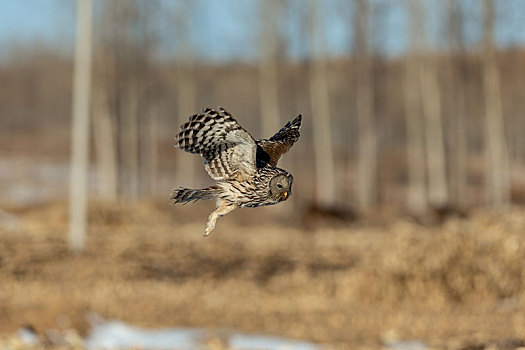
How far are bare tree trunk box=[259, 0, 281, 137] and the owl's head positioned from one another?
121 ft

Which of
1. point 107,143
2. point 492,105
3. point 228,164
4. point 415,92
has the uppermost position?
point 415,92

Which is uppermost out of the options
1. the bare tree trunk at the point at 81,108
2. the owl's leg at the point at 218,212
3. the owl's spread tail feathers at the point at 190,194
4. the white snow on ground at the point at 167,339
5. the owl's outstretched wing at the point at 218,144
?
the bare tree trunk at the point at 81,108

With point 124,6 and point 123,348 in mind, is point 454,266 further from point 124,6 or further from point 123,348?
point 124,6

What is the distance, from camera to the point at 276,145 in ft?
11.5

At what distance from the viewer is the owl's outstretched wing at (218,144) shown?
123 inches

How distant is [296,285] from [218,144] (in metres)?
14.6

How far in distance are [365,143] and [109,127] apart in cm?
1319

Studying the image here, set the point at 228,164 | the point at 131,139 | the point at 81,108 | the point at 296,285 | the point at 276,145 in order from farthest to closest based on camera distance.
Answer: the point at 131,139 → the point at 81,108 → the point at 296,285 → the point at 276,145 → the point at 228,164

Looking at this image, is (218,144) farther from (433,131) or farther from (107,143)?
(433,131)

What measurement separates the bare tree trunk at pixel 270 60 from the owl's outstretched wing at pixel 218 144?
36.5 meters

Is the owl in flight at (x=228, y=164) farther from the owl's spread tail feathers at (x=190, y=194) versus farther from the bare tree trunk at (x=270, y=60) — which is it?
the bare tree trunk at (x=270, y=60)

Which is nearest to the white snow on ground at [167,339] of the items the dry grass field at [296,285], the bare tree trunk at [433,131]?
the dry grass field at [296,285]

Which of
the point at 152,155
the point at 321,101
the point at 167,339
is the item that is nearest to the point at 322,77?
the point at 321,101

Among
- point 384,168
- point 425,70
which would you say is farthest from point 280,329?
point 384,168
